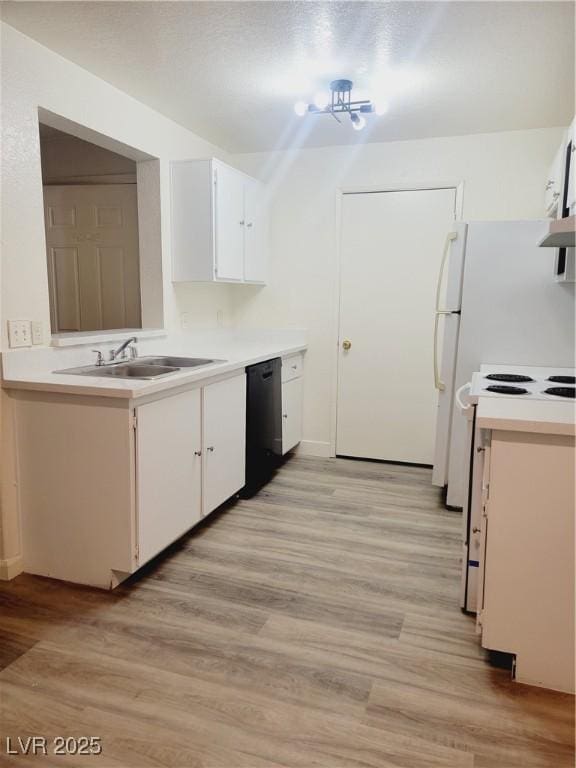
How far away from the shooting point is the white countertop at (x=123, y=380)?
87.0 inches

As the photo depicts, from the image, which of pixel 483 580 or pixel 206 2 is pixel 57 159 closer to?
pixel 206 2

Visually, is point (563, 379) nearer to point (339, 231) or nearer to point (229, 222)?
point (339, 231)

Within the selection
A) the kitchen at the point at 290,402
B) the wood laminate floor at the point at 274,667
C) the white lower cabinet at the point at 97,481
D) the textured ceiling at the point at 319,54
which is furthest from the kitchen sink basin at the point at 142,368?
the textured ceiling at the point at 319,54

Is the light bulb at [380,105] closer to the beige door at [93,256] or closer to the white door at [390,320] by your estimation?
the white door at [390,320]

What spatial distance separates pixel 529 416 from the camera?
1.77 metres

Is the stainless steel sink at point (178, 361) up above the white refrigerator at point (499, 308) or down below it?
below

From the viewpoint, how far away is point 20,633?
2.02 m

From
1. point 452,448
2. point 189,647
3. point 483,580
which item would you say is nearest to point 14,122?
point 189,647

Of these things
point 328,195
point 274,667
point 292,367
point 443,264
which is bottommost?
point 274,667

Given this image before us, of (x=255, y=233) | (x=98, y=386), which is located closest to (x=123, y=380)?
(x=98, y=386)

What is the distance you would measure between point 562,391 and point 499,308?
0.97 metres

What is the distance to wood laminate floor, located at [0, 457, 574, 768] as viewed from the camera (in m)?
1.54

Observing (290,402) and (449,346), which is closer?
(449,346)

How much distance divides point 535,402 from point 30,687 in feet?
6.49
